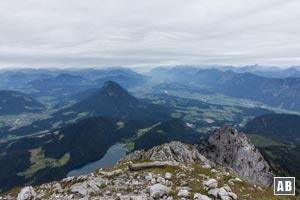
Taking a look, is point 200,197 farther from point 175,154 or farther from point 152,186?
point 175,154

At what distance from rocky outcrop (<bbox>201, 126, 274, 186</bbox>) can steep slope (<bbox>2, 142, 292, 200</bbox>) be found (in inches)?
2781

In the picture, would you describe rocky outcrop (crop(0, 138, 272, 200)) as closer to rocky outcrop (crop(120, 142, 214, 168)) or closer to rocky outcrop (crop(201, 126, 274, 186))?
rocky outcrop (crop(120, 142, 214, 168))

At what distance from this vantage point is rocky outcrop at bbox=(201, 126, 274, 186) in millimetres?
104750

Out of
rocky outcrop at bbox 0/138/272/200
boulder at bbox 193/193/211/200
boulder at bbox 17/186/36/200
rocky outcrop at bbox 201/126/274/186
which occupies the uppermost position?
boulder at bbox 193/193/211/200

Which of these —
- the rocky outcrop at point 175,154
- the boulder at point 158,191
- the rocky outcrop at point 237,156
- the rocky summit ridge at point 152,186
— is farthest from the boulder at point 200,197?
the rocky outcrop at point 237,156

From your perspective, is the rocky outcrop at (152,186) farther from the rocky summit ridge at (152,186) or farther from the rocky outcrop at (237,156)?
the rocky outcrop at (237,156)

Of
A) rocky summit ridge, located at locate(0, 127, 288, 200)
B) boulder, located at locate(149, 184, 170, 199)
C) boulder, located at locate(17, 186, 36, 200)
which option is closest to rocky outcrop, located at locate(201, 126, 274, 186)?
rocky summit ridge, located at locate(0, 127, 288, 200)

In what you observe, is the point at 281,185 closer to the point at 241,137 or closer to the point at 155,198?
the point at 155,198

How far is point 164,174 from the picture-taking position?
3775 cm

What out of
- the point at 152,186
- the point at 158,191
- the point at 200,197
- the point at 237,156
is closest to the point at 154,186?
the point at 152,186

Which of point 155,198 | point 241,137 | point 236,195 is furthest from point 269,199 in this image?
point 241,137

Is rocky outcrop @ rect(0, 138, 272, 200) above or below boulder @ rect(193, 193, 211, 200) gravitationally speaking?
below

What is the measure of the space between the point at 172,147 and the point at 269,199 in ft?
192

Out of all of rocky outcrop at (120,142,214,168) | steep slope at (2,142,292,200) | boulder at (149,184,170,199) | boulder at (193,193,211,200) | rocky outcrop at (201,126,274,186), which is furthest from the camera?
rocky outcrop at (201,126,274,186)
